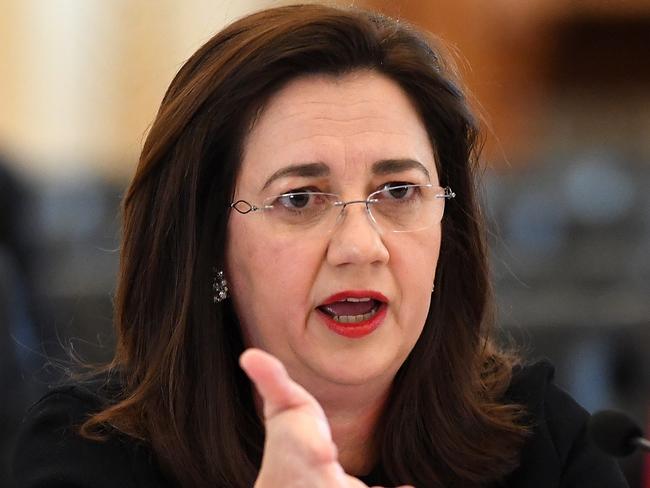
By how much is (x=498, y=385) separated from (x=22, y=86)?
20.0ft

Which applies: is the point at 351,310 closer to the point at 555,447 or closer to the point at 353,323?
the point at 353,323

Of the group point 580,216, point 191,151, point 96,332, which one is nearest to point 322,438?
point 191,151

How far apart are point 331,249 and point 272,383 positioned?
53 centimetres

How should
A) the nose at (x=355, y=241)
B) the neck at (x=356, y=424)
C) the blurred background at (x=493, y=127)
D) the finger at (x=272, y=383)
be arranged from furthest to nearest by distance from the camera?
the blurred background at (x=493, y=127), the neck at (x=356, y=424), the nose at (x=355, y=241), the finger at (x=272, y=383)

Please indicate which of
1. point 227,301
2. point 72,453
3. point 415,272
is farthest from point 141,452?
point 415,272

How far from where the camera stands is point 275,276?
1827 millimetres

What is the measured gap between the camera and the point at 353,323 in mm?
1811

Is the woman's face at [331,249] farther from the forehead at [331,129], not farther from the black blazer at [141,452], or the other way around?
the black blazer at [141,452]

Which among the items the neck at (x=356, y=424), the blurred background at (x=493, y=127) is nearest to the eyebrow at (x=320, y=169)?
the neck at (x=356, y=424)

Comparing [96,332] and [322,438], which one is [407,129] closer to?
[322,438]

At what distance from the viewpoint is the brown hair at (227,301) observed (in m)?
1.87

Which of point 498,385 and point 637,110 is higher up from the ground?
point 637,110

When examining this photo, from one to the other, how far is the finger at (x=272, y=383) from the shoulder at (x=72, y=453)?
58 cm

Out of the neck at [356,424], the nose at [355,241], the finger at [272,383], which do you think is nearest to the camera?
the finger at [272,383]
